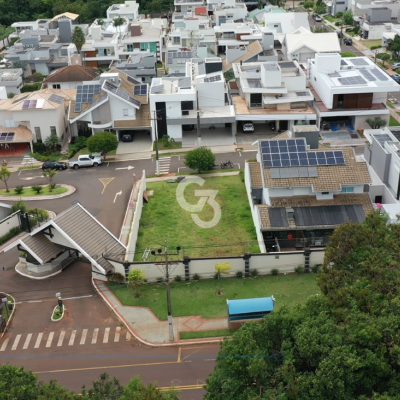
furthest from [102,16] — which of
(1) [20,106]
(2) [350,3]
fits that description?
(1) [20,106]

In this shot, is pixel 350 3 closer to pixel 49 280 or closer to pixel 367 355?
pixel 49 280

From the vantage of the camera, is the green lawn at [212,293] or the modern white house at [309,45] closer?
the green lawn at [212,293]

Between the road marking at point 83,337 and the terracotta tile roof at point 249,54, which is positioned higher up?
the terracotta tile roof at point 249,54

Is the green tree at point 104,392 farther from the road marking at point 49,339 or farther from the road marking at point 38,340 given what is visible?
the road marking at point 38,340

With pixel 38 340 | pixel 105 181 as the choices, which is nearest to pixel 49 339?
pixel 38 340

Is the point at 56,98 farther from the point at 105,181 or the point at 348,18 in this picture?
the point at 348,18

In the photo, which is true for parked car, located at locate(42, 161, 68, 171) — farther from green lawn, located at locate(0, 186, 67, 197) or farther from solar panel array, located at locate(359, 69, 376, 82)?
solar panel array, located at locate(359, 69, 376, 82)

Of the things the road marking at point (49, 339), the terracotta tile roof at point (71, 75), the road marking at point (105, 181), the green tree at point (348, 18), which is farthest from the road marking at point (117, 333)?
the green tree at point (348, 18)
